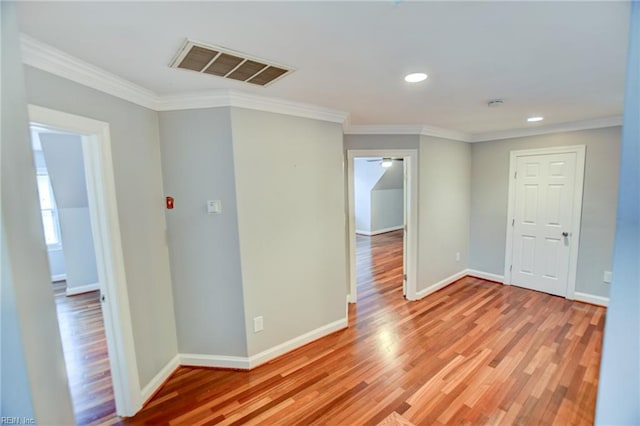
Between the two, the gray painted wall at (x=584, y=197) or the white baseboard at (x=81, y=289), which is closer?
the gray painted wall at (x=584, y=197)

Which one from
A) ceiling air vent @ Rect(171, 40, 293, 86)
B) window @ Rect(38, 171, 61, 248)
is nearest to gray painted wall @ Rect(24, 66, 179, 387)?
ceiling air vent @ Rect(171, 40, 293, 86)

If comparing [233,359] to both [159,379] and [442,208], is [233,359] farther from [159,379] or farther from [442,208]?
[442,208]

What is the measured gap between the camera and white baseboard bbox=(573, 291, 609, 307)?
3647 mm

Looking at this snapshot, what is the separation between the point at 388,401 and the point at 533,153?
3779 mm

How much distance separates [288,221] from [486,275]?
3.65m

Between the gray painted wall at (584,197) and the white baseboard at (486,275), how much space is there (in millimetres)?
60

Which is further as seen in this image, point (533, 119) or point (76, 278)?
point (76, 278)

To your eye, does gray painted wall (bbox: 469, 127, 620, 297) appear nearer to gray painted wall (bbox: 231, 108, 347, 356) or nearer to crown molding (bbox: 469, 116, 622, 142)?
crown molding (bbox: 469, 116, 622, 142)

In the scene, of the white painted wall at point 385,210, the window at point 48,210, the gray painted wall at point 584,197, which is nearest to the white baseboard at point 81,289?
the window at point 48,210

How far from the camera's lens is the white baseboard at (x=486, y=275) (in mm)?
4523

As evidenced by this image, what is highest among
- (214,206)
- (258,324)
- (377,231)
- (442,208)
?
(214,206)

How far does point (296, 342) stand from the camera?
2848 millimetres

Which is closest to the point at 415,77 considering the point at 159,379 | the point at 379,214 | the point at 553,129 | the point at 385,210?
the point at 159,379

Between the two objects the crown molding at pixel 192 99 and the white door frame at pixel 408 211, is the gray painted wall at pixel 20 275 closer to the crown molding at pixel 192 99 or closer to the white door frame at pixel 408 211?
the crown molding at pixel 192 99
